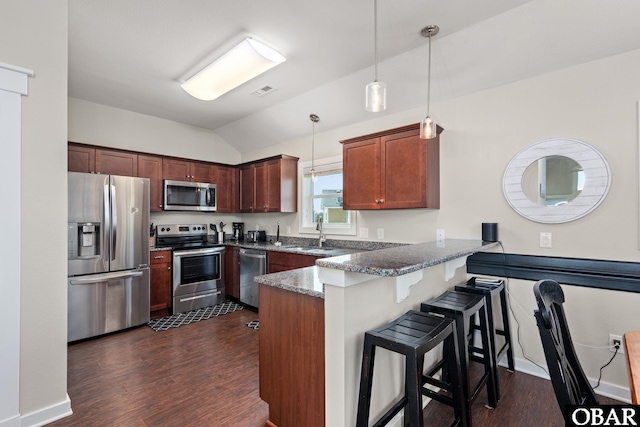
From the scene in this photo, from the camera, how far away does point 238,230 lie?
541cm

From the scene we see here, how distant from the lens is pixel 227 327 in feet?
11.6

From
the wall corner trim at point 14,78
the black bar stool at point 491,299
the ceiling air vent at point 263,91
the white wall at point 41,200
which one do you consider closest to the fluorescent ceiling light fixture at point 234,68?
the ceiling air vent at point 263,91

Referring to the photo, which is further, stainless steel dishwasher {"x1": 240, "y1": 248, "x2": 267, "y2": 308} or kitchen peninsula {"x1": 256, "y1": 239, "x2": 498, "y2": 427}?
stainless steel dishwasher {"x1": 240, "y1": 248, "x2": 267, "y2": 308}

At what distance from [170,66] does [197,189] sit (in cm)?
210

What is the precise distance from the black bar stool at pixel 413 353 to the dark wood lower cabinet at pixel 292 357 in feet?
0.80

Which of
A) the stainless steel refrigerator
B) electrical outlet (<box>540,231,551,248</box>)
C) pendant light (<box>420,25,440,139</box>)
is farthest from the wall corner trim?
electrical outlet (<box>540,231,551,248</box>)

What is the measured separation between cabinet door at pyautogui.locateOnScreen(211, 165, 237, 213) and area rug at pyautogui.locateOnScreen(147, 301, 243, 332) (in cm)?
163

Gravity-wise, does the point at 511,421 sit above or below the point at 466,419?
below

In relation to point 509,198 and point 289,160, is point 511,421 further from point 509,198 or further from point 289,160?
point 289,160

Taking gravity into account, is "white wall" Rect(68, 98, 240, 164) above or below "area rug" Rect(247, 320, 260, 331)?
above

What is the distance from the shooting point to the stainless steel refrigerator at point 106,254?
3115 millimetres

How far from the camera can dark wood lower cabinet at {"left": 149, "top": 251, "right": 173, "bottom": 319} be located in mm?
3824

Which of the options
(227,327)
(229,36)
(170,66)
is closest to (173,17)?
(229,36)

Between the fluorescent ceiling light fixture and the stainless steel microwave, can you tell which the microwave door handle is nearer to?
the stainless steel microwave
